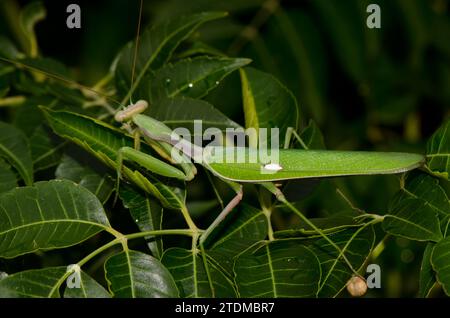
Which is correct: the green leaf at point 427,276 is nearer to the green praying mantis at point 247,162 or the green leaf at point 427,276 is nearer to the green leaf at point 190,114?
the green praying mantis at point 247,162

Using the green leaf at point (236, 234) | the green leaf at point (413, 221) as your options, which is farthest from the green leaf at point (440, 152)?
the green leaf at point (236, 234)

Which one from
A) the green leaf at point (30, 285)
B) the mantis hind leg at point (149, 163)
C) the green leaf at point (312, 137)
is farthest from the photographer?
the green leaf at point (312, 137)

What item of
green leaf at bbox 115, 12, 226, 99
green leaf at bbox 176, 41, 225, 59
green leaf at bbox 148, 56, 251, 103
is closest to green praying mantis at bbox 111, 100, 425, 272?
green leaf at bbox 148, 56, 251, 103

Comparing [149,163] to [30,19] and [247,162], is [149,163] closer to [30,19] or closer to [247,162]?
[247,162]

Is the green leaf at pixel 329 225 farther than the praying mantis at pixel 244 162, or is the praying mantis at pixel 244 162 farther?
the praying mantis at pixel 244 162

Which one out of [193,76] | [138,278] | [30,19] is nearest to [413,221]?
[138,278]

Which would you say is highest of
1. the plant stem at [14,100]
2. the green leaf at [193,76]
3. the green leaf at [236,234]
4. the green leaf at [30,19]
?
the green leaf at [30,19]
